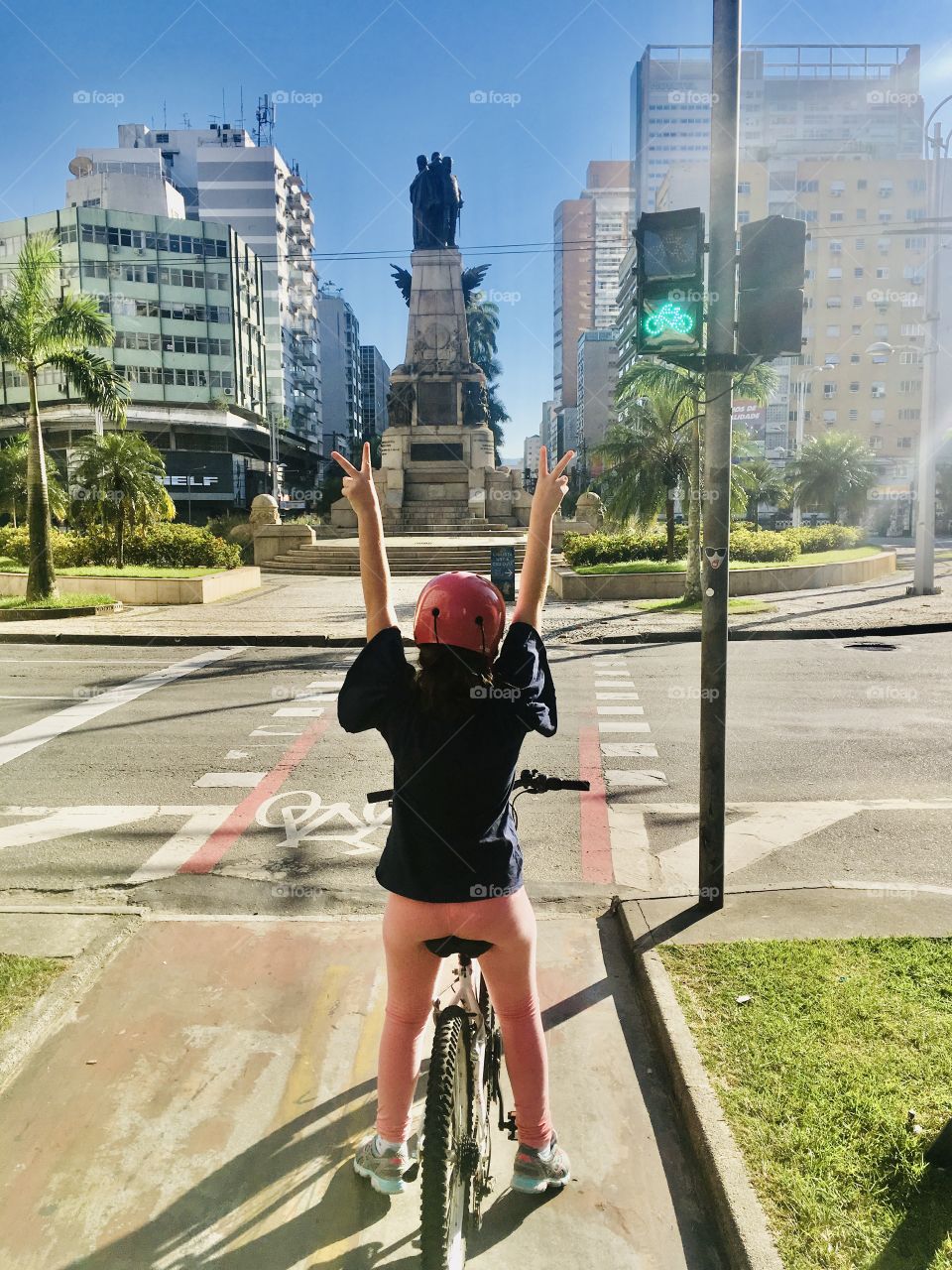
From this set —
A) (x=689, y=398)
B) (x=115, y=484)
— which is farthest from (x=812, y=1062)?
(x=115, y=484)

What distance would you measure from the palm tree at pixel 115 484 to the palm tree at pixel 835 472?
111ft

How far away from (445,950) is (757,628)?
15.5 meters

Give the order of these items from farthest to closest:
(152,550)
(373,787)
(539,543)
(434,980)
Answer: (152,550)
(373,787)
(539,543)
(434,980)

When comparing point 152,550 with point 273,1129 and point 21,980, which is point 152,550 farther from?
point 273,1129

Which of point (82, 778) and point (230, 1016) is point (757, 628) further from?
point (230, 1016)

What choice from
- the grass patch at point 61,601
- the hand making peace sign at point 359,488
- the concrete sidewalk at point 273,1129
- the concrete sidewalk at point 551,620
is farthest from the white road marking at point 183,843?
the grass patch at point 61,601

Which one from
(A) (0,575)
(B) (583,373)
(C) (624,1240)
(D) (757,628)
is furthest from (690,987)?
(B) (583,373)

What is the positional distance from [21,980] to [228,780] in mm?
3728

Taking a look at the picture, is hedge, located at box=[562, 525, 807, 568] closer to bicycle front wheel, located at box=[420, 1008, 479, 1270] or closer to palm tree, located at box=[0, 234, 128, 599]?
palm tree, located at box=[0, 234, 128, 599]

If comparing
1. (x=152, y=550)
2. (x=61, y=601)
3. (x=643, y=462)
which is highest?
(x=643, y=462)

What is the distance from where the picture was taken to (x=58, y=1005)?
4156mm

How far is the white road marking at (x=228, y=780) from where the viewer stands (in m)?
7.86

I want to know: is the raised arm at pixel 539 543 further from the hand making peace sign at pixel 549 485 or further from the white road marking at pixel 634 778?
the white road marking at pixel 634 778

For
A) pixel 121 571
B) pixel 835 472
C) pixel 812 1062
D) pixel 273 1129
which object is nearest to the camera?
pixel 273 1129
